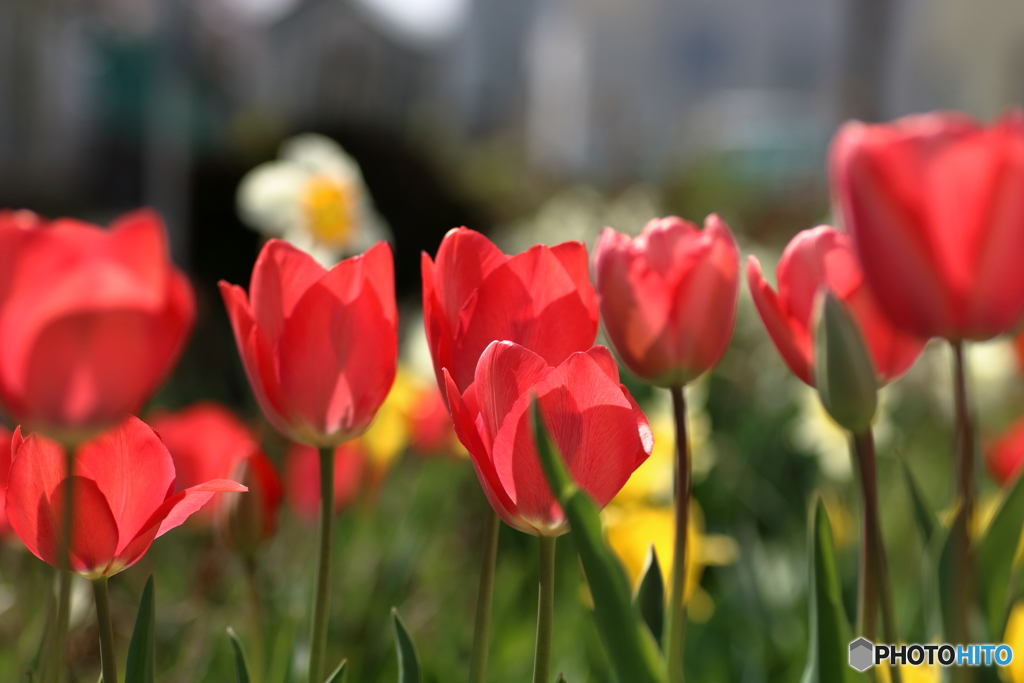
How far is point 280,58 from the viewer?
2688 centimetres

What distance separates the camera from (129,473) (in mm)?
488

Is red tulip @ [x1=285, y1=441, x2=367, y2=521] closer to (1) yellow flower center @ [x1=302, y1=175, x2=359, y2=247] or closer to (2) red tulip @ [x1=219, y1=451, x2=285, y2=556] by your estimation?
(2) red tulip @ [x1=219, y1=451, x2=285, y2=556]

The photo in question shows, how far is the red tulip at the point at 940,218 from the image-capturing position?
409 millimetres

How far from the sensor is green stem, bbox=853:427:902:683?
48 centimetres

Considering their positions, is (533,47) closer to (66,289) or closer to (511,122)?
(511,122)

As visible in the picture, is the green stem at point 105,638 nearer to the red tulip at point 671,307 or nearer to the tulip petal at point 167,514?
the tulip petal at point 167,514

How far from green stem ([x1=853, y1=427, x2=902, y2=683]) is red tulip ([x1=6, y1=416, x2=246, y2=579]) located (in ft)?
1.09

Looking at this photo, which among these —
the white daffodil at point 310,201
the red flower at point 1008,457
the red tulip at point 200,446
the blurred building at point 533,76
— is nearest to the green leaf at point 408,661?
the red tulip at point 200,446

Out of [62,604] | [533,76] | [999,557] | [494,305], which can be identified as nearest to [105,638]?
[62,604]

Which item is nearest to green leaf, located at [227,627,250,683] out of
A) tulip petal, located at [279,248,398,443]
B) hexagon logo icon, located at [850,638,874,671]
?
tulip petal, located at [279,248,398,443]

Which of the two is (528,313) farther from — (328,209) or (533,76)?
(533,76)

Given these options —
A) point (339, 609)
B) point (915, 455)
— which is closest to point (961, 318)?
point (339, 609)

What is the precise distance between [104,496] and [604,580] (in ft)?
0.90

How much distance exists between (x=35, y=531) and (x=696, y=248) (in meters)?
0.41
